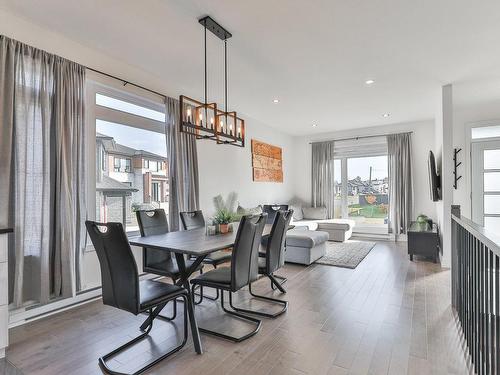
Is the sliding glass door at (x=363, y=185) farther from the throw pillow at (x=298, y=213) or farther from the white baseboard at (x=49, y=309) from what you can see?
the white baseboard at (x=49, y=309)

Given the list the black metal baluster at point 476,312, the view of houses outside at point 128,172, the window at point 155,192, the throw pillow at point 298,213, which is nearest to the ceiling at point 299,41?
the view of houses outside at point 128,172

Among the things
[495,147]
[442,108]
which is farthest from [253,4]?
[495,147]

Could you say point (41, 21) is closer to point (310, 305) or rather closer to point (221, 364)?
point (221, 364)

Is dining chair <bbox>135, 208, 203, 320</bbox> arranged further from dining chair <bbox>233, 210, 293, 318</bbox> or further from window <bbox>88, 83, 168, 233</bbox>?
window <bbox>88, 83, 168, 233</bbox>

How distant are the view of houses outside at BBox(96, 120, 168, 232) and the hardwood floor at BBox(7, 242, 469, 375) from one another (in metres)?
1.16

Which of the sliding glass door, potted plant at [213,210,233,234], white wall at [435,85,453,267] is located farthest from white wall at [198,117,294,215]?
white wall at [435,85,453,267]

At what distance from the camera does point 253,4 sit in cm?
240

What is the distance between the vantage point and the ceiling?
2.47 meters

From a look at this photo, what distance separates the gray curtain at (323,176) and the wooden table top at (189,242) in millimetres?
5291

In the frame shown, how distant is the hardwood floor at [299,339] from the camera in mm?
1934

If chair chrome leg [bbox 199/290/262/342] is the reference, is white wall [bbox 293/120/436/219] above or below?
above

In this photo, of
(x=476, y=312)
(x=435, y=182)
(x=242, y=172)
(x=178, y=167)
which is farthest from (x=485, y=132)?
(x=178, y=167)

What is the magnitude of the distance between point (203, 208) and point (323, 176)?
4.06 meters

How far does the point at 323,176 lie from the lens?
766 cm
